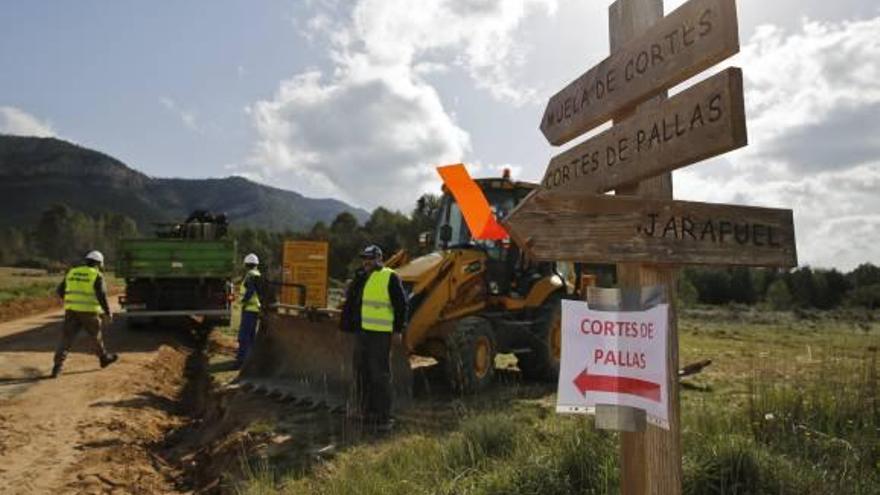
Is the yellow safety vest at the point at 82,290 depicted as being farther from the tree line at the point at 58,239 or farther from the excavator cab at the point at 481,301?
the tree line at the point at 58,239

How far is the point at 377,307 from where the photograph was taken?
7781 millimetres

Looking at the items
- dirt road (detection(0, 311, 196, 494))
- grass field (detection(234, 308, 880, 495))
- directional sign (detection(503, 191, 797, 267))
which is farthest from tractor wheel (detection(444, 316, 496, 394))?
directional sign (detection(503, 191, 797, 267))

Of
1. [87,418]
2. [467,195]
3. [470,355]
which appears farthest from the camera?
[470,355]

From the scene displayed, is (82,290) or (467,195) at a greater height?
(467,195)

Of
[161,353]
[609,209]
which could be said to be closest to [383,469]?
[609,209]

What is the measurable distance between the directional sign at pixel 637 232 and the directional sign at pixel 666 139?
22 centimetres

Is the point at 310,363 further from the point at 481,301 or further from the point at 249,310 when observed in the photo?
the point at 249,310

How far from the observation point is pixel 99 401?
9570 millimetres

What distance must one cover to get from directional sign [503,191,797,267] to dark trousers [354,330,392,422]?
5129 mm

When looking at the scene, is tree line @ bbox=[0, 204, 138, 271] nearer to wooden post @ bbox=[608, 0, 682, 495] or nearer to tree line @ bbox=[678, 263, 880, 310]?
tree line @ bbox=[678, 263, 880, 310]

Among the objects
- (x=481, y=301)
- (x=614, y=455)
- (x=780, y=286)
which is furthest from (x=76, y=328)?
(x=780, y=286)

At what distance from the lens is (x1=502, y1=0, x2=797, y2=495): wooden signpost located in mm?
2707

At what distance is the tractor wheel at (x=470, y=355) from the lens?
8.84 m

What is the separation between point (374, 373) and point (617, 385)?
5.14 meters
